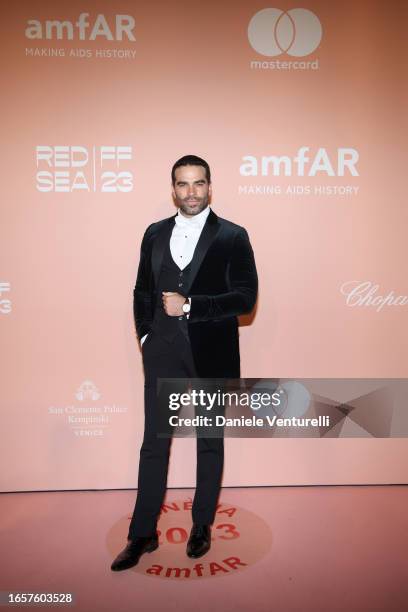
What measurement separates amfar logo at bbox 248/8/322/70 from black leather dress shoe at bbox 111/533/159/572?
92.6 inches

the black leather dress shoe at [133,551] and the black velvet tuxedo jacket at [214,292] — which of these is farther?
the black velvet tuxedo jacket at [214,292]

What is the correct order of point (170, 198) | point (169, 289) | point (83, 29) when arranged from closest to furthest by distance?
point (169, 289)
point (83, 29)
point (170, 198)

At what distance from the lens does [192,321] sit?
232 centimetres

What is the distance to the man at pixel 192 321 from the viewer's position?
7.75ft

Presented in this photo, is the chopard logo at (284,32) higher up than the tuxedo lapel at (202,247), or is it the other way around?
the chopard logo at (284,32)

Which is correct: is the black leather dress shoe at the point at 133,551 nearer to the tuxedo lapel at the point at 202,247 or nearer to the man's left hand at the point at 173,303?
the man's left hand at the point at 173,303

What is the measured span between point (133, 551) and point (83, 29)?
2494 millimetres

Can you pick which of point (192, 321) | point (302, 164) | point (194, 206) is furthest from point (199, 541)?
point (302, 164)

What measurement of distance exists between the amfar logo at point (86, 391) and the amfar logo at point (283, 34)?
1.87 metres

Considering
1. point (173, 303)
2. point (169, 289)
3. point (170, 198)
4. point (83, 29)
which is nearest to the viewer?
point (173, 303)

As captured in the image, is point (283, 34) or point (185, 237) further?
point (283, 34)

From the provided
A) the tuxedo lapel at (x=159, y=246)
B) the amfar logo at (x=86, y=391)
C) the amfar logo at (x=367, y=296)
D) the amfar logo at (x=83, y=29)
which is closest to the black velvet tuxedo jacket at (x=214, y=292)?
the tuxedo lapel at (x=159, y=246)

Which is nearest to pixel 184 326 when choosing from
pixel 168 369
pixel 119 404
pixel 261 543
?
pixel 168 369

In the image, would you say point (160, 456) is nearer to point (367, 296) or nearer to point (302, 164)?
point (367, 296)
